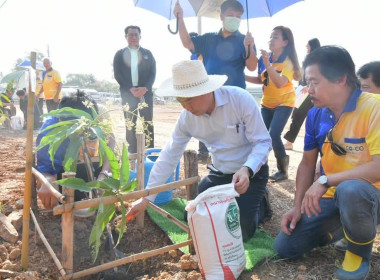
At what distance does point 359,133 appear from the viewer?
6.08 feet

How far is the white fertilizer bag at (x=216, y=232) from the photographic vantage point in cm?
180

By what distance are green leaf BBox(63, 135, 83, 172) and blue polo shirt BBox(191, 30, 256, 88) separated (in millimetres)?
2077

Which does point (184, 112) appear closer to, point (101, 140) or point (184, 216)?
point (101, 140)

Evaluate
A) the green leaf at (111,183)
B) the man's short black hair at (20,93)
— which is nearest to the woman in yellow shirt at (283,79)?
the green leaf at (111,183)

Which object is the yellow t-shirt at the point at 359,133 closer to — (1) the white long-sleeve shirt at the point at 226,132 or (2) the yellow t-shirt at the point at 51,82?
(1) the white long-sleeve shirt at the point at 226,132

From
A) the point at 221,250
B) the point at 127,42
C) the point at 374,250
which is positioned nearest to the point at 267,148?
the point at 221,250

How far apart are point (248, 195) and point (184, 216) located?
66 cm

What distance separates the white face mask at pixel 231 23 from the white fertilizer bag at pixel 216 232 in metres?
2.14

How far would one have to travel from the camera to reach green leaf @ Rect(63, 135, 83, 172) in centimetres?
188

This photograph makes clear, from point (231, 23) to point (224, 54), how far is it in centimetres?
32

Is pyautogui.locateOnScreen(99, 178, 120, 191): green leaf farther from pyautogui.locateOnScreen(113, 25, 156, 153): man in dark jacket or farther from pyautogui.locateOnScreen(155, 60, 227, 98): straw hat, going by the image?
pyautogui.locateOnScreen(113, 25, 156, 153): man in dark jacket

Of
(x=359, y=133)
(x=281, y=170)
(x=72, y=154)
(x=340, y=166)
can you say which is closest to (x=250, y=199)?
(x=340, y=166)

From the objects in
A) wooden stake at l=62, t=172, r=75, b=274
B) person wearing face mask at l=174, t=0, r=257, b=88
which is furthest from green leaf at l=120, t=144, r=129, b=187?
person wearing face mask at l=174, t=0, r=257, b=88

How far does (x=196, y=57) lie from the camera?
4.08 meters
